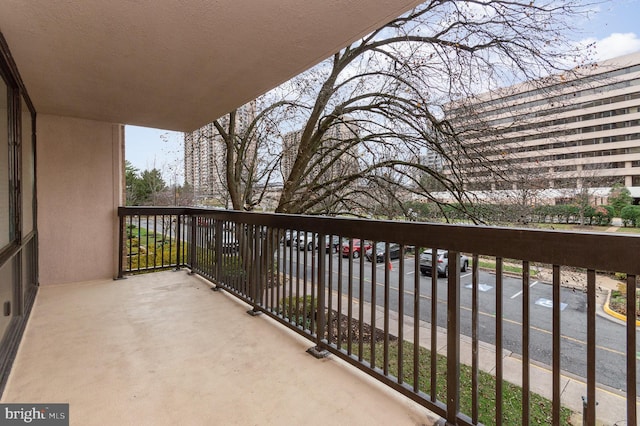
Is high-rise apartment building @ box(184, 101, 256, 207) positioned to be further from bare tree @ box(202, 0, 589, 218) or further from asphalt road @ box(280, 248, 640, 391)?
asphalt road @ box(280, 248, 640, 391)

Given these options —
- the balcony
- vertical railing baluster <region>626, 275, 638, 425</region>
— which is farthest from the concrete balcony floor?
vertical railing baluster <region>626, 275, 638, 425</region>

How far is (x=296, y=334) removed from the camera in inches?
107

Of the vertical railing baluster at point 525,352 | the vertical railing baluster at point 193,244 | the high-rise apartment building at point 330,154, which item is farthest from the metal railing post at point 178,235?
the vertical railing baluster at point 525,352

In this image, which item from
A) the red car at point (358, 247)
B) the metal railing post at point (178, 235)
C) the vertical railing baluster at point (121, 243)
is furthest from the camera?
the metal railing post at point (178, 235)

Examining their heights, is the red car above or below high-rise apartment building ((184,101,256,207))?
below

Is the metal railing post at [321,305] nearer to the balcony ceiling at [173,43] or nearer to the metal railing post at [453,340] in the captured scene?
the metal railing post at [453,340]

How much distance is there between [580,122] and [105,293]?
20.1 feet

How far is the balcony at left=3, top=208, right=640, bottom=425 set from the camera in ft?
4.26

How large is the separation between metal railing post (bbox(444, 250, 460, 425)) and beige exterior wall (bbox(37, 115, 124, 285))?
4.62 m

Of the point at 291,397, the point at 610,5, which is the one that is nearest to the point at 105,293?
the point at 291,397

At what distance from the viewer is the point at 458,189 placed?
4.74 metres

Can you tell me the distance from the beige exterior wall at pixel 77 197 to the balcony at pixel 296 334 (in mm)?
430

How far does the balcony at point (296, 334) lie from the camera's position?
1.30m

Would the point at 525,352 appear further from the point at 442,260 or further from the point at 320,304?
the point at 320,304
